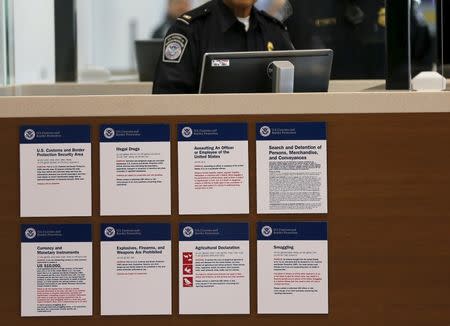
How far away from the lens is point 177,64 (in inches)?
129

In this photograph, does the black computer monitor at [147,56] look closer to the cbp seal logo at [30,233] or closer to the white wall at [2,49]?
the white wall at [2,49]

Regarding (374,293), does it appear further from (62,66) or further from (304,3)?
(62,66)

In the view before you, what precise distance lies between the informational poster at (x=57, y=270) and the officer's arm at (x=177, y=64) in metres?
1.17

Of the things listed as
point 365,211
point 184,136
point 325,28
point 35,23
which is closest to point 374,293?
point 365,211

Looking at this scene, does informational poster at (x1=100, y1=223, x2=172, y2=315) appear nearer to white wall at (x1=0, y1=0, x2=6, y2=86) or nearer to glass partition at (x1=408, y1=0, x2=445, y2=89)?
glass partition at (x1=408, y1=0, x2=445, y2=89)

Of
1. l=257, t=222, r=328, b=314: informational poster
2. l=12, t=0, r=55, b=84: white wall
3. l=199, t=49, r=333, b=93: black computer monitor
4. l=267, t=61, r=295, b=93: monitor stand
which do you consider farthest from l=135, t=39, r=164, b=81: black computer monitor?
l=257, t=222, r=328, b=314: informational poster

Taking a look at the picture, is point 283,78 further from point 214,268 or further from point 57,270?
point 57,270

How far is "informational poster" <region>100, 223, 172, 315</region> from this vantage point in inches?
85.4

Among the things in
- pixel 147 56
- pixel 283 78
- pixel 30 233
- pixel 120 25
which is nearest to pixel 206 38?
pixel 283 78

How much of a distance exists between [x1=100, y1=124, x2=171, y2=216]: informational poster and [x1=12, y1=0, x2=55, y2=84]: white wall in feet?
11.5

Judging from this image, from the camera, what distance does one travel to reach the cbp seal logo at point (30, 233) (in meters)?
2.18

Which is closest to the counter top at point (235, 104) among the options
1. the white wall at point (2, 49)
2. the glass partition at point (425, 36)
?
the glass partition at point (425, 36)

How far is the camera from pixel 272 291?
2.16 m

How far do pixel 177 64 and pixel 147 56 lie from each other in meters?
1.56
